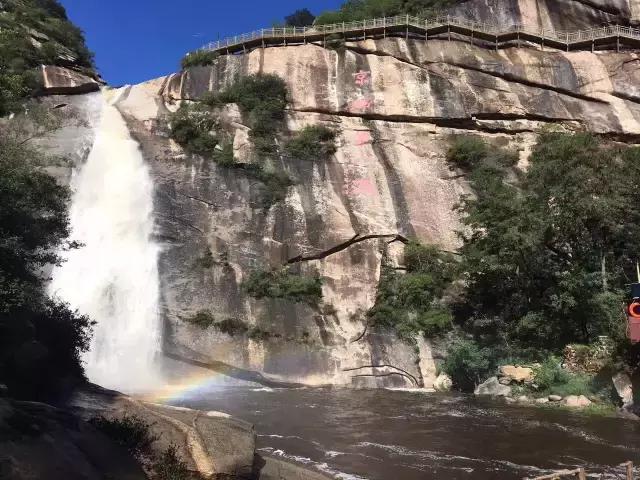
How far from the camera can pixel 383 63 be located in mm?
33531

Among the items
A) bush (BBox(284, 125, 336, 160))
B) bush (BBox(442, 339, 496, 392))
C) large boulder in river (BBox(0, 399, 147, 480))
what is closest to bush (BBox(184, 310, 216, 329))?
bush (BBox(442, 339, 496, 392))

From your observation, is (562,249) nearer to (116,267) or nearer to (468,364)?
(468,364)

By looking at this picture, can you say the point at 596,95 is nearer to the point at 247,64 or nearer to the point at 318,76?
the point at 318,76

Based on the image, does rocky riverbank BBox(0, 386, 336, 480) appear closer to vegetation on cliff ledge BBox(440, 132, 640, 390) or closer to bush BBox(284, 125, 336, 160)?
vegetation on cliff ledge BBox(440, 132, 640, 390)

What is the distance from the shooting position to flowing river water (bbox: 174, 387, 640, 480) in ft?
32.2

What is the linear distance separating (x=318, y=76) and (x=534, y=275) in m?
18.9

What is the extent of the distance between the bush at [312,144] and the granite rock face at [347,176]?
2.15 feet

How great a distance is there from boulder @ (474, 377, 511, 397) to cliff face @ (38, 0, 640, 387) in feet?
8.81

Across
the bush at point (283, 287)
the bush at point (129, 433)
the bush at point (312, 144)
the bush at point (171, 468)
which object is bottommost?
the bush at point (171, 468)

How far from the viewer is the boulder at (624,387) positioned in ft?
49.3

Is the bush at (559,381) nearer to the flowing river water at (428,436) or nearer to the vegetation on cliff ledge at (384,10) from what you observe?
the flowing river water at (428,436)

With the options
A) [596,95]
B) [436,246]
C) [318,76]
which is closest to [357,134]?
[318,76]

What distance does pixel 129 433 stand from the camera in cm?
726

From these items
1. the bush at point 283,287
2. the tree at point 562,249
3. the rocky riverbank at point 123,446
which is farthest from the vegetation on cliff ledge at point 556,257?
the rocky riverbank at point 123,446
